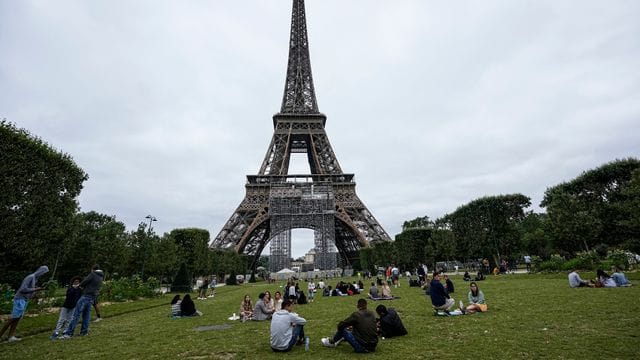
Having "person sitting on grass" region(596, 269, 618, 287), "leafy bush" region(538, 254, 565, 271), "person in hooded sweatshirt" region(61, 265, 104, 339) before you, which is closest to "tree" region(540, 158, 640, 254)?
"leafy bush" region(538, 254, 565, 271)

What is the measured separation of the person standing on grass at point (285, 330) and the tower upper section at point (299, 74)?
50.5 meters

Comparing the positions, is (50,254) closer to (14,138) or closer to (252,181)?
(14,138)

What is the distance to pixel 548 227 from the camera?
2864cm

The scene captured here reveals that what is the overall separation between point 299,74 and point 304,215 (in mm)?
25505

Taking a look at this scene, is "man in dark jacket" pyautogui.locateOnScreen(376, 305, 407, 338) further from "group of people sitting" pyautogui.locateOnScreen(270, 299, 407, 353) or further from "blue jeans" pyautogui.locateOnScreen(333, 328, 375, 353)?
"blue jeans" pyautogui.locateOnScreen(333, 328, 375, 353)

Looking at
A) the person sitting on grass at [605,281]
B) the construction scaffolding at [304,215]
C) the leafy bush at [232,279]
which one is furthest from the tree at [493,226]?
the leafy bush at [232,279]

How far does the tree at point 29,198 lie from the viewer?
51.4 feet

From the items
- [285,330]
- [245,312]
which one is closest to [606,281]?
[285,330]

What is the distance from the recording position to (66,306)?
9289 mm

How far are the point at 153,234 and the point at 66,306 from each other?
88.0ft

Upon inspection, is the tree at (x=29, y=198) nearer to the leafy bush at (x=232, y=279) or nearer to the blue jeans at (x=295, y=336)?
the blue jeans at (x=295, y=336)

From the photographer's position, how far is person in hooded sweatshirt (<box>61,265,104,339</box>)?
927cm

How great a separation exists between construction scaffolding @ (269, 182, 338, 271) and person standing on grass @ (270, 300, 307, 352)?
42.4 meters

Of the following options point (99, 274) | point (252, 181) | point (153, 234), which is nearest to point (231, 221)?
point (252, 181)
